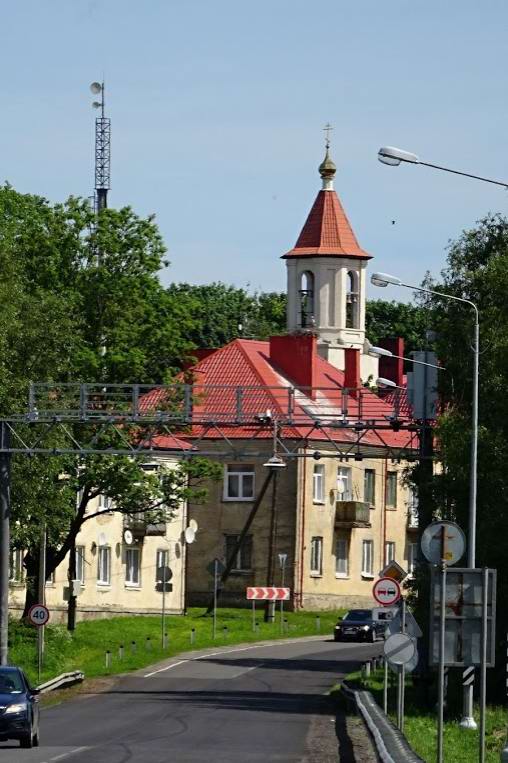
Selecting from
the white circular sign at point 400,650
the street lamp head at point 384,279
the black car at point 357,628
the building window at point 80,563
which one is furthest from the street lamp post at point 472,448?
the building window at point 80,563

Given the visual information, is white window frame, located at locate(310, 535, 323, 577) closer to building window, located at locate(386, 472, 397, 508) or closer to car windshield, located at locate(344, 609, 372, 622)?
building window, located at locate(386, 472, 397, 508)

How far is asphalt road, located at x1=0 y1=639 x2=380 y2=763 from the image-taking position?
97.2 feet

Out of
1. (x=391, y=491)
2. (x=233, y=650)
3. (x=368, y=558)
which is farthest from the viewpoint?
(x=391, y=491)

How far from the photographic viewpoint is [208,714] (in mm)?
39781

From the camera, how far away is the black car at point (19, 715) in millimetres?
30125

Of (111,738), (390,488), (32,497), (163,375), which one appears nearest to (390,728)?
(111,738)

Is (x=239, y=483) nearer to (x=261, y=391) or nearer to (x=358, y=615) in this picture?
(x=261, y=391)

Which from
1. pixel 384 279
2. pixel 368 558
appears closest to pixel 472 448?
pixel 384 279

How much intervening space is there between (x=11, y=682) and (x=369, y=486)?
193 ft

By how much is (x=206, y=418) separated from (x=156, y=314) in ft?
57.9

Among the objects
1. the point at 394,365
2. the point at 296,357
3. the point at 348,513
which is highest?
the point at 394,365

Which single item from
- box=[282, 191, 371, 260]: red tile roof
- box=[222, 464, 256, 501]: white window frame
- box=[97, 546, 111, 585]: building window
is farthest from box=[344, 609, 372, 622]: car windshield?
box=[282, 191, 371, 260]: red tile roof

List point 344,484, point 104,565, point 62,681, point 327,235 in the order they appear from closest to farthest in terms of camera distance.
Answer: point 62,681 → point 104,565 → point 344,484 → point 327,235

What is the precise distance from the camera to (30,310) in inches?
2039
